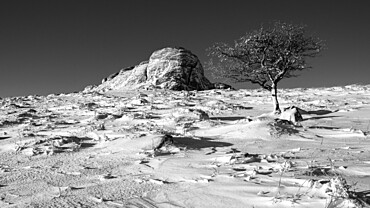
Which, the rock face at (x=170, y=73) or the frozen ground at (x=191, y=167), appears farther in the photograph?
the rock face at (x=170, y=73)

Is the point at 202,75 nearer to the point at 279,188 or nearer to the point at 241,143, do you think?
the point at 241,143

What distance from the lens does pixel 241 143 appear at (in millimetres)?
7469

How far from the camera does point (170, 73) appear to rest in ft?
111

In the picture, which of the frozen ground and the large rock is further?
the large rock

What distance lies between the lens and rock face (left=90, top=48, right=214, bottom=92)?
109 ft

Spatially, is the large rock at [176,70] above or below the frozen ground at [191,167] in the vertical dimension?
above

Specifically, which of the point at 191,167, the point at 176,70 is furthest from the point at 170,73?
the point at 191,167

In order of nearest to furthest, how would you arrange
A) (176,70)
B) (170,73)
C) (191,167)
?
(191,167) → (170,73) → (176,70)

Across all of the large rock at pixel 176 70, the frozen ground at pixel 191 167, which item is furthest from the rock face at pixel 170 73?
the frozen ground at pixel 191 167

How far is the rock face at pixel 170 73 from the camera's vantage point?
33.2 m

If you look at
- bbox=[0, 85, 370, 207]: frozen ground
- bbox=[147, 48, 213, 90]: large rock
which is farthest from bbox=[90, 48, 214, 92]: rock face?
bbox=[0, 85, 370, 207]: frozen ground

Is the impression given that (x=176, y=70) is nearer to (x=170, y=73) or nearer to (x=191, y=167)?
(x=170, y=73)

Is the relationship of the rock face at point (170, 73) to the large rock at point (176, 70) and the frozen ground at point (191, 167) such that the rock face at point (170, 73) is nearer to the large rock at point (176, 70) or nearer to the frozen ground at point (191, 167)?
the large rock at point (176, 70)

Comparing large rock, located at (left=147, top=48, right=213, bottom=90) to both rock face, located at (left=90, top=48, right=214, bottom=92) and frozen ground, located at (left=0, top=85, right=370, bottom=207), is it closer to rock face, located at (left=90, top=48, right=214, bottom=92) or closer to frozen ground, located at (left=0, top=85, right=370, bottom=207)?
rock face, located at (left=90, top=48, right=214, bottom=92)
